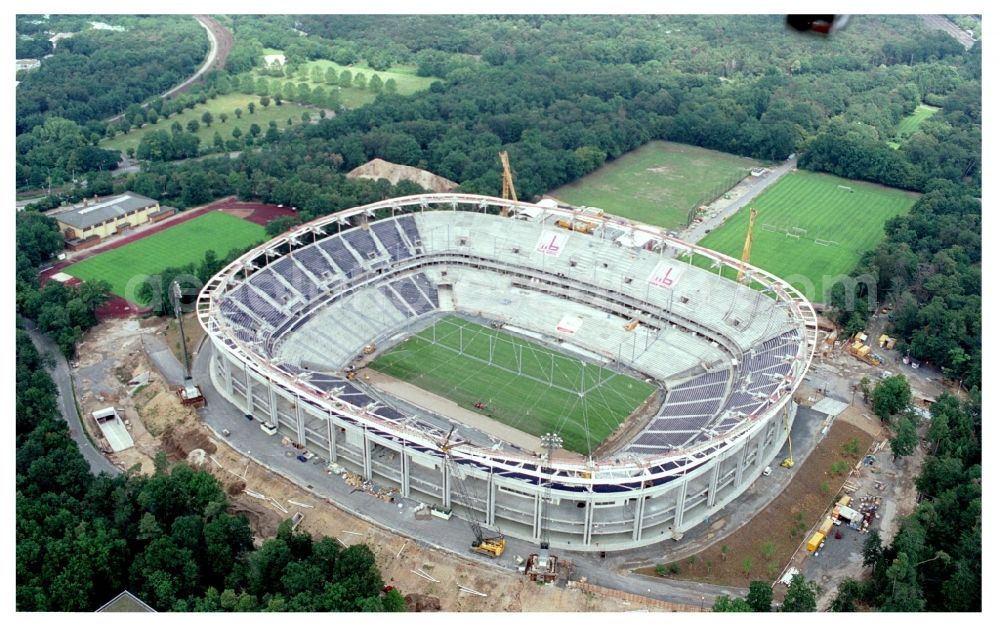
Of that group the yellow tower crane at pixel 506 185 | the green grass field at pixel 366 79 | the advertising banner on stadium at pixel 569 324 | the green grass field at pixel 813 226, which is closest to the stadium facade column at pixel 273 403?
the advertising banner on stadium at pixel 569 324

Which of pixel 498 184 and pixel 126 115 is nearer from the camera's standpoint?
pixel 498 184

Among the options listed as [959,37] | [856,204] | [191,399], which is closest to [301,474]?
[191,399]

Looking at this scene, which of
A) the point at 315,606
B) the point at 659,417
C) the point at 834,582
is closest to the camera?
the point at 315,606

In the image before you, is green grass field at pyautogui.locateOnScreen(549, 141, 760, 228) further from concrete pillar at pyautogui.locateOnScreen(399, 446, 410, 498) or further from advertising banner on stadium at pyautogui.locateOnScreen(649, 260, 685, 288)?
concrete pillar at pyautogui.locateOnScreen(399, 446, 410, 498)

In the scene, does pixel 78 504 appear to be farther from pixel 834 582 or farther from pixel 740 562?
pixel 834 582

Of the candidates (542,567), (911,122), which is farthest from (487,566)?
(911,122)

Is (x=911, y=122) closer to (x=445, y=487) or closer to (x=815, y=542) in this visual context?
(x=815, y=542)

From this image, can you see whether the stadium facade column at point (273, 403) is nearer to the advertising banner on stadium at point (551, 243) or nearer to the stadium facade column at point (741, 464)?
the stadium facade column at point (741, 464)
